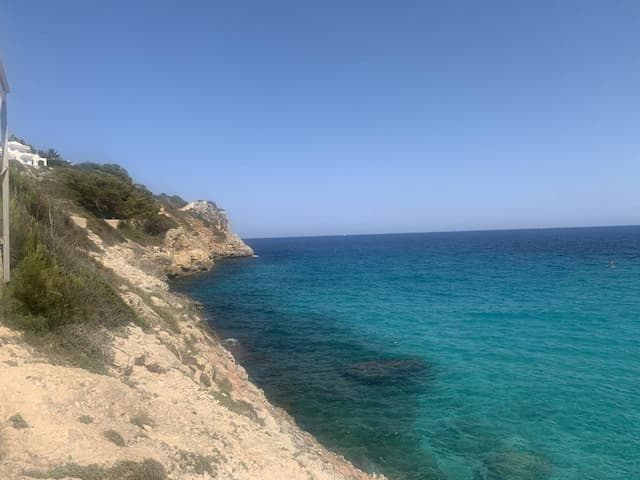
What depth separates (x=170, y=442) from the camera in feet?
19.8

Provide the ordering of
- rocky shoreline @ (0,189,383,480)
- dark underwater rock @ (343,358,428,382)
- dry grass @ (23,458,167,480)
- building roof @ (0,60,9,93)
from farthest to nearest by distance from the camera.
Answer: dark underwater rock @ (343,358,428,382) → building roof @ (0,60,9,93) → rocky shoreline @ (0,189,383,480) → dry grass @ (23,458,167,480)

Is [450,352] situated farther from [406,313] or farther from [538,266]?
[538,266]

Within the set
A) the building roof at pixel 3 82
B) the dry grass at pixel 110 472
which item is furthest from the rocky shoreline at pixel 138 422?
the building roof at pixel 3 82

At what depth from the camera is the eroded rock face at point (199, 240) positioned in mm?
46862

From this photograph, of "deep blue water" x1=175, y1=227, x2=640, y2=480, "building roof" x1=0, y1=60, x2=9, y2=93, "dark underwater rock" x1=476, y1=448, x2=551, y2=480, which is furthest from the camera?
"deep blue water" x1=175, y1=227, x2=640, y2=480

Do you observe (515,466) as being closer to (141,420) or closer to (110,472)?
(141,420)

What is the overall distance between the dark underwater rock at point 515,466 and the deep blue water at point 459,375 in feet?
0.13

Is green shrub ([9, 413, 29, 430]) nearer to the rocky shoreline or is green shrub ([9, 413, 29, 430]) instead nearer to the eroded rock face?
the rocky shoreline

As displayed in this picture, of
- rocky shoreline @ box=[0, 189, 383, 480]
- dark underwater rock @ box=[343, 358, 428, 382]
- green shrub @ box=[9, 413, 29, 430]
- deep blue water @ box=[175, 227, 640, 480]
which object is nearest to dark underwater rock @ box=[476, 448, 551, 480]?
deep blue water @ box=[175, 227, 640, 480]

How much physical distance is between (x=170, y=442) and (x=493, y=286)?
3779 centimetres

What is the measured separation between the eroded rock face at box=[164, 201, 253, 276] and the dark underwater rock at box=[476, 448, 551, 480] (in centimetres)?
3925

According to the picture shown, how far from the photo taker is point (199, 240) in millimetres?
61500

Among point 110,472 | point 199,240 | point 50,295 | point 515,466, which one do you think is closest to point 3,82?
point 50,295

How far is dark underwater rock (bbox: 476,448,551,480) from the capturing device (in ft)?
32.1
